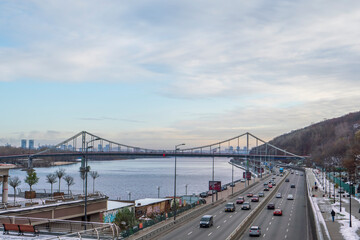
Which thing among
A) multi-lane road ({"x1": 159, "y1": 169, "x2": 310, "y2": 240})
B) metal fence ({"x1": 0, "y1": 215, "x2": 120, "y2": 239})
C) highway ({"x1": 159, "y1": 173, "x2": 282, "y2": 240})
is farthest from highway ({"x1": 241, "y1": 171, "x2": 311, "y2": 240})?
metal fence ({"x1": 0, "y1": 215, "x2": 120, "y2": 239})

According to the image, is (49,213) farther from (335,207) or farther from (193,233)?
(335,207)

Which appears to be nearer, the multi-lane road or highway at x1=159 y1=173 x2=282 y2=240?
highway at x1=159 y1=173 x2=282 y2=240

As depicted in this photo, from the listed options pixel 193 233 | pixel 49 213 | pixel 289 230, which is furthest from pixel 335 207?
pixel 49 213

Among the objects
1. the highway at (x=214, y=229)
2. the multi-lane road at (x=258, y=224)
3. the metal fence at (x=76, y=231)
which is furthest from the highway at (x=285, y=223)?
the metal fence at (x=76, y=231)

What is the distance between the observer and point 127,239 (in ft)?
101

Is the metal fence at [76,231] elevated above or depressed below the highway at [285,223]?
above

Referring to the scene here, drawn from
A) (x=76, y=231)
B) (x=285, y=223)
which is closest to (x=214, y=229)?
(x=285, y=223)

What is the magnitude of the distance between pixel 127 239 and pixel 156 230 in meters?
5.31

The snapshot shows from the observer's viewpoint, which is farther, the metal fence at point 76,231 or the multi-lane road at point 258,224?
the multi-lane road at point 258,224

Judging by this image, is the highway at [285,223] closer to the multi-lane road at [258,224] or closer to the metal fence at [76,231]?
the multi-lane road at [258,224]

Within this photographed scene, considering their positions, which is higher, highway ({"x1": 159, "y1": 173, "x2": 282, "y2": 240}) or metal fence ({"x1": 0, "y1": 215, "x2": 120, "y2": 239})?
metal fence ({"x1": 0, "y1": 215, "x2": 120, "y2": 239})

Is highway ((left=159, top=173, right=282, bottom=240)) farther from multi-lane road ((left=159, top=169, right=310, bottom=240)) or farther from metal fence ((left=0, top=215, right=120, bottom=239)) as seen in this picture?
metal fence ((left=0, top=215, right=120, bottom=239))

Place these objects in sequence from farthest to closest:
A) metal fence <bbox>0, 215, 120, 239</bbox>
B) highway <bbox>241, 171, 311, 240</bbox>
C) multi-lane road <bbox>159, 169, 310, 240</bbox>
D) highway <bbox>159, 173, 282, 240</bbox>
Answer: highway <bbox>241, 171, 311, 240</bbox>
multi-lane road <bbox>159, 169, 310, 240</bbox>
highway <bbox>159, 173, 282, 240</bbox>
metal fence <bbox>0, 215, 120, 239</bbox>

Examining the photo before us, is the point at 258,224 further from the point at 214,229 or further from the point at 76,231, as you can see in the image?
the point at 76,231
